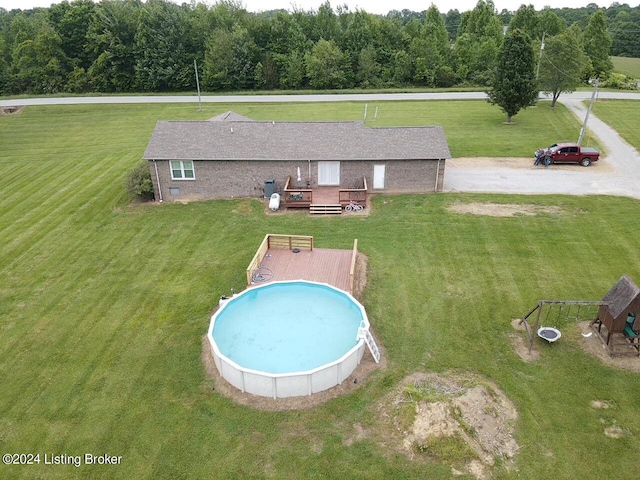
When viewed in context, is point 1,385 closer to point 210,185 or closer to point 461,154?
point 210,185

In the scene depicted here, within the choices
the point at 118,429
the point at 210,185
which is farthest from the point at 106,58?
the point at 118,429

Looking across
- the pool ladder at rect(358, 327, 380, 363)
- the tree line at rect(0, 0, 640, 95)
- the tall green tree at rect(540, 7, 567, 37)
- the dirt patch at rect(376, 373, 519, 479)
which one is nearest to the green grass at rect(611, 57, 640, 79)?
the tall green tree at rect(540, 7, 567, 37)

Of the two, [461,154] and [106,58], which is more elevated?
[106,58]

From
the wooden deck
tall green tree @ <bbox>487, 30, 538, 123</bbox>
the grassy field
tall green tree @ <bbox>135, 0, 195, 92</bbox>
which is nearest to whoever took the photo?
the grassy field

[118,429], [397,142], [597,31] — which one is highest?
[597,31]

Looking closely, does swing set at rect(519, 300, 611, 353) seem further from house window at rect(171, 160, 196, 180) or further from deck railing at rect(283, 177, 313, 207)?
house window at rect(171, 160, 196, 180)

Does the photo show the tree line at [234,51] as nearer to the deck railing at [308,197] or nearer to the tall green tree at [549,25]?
the tall green tree at [549,25]
